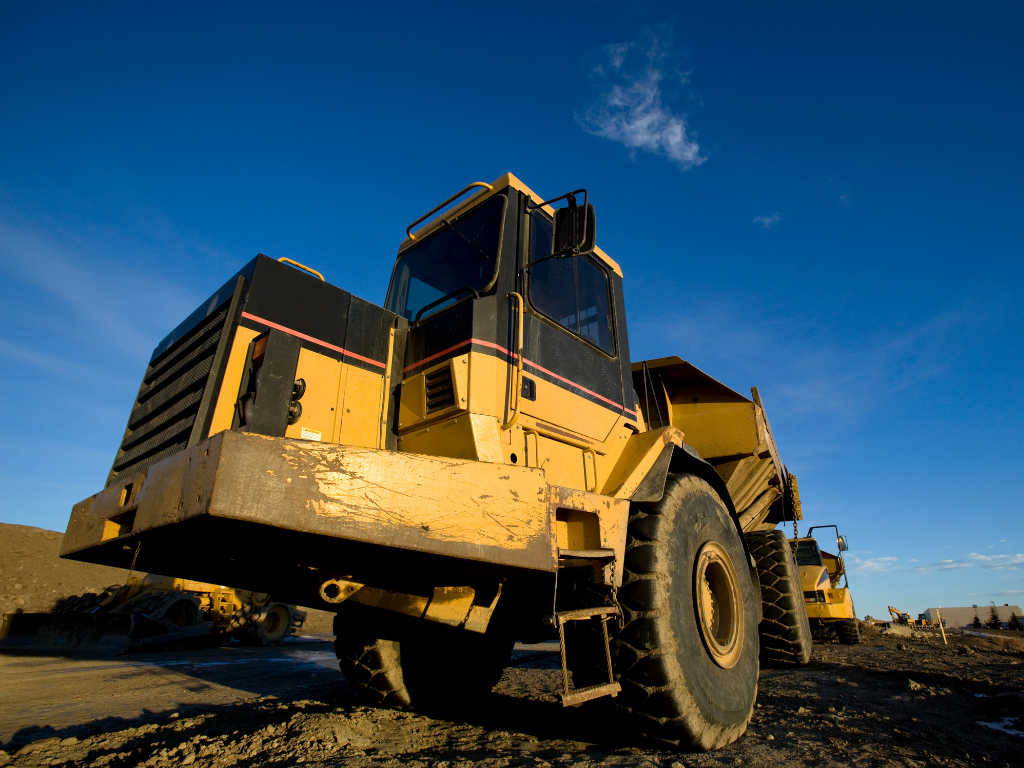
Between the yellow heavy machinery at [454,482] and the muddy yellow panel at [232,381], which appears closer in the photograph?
the yellow heavy machinery at [454,482]

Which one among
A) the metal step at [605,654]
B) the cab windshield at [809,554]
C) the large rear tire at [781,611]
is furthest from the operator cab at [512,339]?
the cab windshield at [809,554]

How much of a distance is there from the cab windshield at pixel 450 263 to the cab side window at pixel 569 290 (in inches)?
10.4

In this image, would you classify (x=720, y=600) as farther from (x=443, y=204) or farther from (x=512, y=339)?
(x=443, y=204)

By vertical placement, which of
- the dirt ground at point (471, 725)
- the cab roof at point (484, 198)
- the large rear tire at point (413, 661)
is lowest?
the dirt ground at point (471, 725)

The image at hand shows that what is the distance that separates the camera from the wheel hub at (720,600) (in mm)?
3264

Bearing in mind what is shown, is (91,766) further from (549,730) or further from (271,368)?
(549,730)

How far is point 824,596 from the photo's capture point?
37.5 feet

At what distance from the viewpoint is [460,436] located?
2.84 metres

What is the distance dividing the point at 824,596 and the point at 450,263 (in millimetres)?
11465

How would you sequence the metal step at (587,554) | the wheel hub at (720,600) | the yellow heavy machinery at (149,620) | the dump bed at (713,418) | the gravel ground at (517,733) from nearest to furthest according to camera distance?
the metal step at (587,554), the gravel ground at (517,733), the wheel hub at (720,600), the dump bed at (713,418), the yellow heavy machinery at (149,620)

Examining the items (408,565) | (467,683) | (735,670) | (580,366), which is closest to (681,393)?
(580,366)

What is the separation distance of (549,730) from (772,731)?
1.30m

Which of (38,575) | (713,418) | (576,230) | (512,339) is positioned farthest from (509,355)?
(38,575)

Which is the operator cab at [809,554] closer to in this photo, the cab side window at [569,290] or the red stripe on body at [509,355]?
the cab side window at [569,290]
